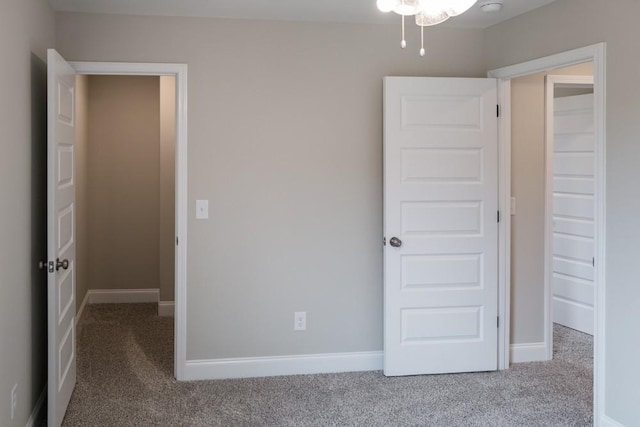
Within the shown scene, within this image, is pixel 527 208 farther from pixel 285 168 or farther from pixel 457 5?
pixel 457 5

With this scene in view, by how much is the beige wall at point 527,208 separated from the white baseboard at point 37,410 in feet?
9.72

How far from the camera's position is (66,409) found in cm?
319

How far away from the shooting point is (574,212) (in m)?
4.95

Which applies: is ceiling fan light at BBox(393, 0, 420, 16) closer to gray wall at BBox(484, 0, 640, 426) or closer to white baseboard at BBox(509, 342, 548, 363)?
gray wall at BBox(484, 0, 640, 426)

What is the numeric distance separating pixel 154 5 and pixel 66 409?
2312 millimetres

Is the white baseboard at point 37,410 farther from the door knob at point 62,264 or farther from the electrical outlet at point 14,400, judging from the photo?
the door knob at point 62,264

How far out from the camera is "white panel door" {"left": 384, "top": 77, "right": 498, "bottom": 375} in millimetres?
3691

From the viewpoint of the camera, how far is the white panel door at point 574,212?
4805 mm

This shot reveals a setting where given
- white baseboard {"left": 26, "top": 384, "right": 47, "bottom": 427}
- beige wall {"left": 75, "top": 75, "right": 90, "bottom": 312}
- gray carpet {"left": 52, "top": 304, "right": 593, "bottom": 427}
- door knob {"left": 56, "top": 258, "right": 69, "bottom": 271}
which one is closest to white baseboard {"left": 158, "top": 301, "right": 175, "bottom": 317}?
beige wall {"left": 75, "top": 75, "right": 90, "bottom": 312}

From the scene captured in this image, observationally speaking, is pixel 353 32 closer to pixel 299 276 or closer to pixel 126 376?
pixel 299 276

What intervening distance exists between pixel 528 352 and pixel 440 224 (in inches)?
46.2

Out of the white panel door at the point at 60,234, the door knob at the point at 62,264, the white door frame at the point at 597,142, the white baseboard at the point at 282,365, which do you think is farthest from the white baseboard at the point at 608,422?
the door knob at the point at 62,264

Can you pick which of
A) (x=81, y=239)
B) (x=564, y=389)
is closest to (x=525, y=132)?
(x=564, y=389)

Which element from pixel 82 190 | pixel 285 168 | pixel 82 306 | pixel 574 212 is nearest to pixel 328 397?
pixel 285 168
